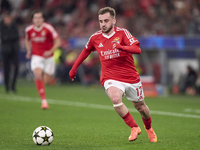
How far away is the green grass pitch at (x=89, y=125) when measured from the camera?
20.4ft

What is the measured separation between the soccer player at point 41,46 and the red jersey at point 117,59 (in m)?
4.58

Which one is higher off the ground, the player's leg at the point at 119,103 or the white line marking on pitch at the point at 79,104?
the player's leg at the point at 119,103

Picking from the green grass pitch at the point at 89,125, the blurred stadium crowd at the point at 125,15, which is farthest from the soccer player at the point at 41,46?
the blurred stadium crowd at the point at 125,15

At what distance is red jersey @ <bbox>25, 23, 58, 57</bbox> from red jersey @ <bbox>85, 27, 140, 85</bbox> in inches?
187

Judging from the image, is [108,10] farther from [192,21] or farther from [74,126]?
[192,21]

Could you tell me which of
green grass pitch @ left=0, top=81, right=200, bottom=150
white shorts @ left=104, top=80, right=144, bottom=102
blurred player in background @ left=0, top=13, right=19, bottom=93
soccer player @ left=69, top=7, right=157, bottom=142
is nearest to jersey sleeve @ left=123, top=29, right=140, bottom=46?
soccer player @ left=69, top=7, right=157, bottom=142

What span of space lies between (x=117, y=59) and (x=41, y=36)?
5.10 meters

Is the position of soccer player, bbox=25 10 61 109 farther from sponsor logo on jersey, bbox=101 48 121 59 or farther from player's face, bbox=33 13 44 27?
sponsor logo on jersey, bbox=101 48 121 59

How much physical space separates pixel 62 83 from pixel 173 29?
6.47 metres

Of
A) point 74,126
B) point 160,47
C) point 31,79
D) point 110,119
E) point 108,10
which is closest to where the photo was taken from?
point 108,10

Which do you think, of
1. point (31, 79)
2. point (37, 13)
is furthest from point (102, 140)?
point (31, 79)

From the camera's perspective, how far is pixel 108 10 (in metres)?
6.54

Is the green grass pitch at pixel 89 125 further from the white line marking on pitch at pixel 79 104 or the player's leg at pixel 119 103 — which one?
the player's leg at pixel 119 103

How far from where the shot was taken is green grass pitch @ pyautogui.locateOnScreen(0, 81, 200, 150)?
623 centimetres
